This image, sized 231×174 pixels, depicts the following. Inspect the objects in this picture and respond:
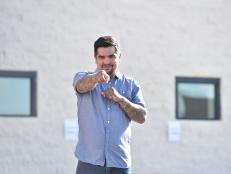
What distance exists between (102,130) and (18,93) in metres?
3.25

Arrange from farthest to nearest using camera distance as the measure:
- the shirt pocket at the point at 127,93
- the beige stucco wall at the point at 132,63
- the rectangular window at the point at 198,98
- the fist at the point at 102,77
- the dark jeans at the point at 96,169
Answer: the rectangular window at the point at 198,98
the beige stucco wall at the point at 132,63
the shirt pocket at the point at 127,93
the dark jeans at the point at 96,169
the fist at the point at 102,77

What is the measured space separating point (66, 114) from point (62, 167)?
600 millimetres

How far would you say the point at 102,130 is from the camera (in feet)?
16.0

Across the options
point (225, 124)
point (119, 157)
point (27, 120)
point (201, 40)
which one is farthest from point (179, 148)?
point (119, 157)

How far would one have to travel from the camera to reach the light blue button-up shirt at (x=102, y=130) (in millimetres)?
4871

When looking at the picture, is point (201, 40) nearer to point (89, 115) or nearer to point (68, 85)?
point (68, 85)

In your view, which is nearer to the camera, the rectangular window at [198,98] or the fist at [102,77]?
the fist at [102,77]

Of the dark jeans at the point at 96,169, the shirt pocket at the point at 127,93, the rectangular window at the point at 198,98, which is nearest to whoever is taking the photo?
the dark jeans at the point at 96,169

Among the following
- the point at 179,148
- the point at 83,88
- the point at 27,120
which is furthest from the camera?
the point at 179,148

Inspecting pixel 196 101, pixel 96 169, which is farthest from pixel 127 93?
pixel 196 101

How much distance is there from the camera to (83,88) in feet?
16.0

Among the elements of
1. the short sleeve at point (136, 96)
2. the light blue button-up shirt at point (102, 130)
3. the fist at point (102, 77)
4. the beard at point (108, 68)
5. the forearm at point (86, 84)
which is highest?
the beard at point (108, 68)

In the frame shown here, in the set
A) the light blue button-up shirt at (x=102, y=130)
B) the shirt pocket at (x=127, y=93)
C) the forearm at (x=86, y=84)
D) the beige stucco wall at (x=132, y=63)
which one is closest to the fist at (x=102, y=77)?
the forearm at (x=86, y=84)

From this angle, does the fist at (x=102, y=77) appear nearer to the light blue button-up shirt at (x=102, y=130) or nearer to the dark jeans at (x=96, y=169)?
the light blue button-up shirt at (x=102, y=130)
